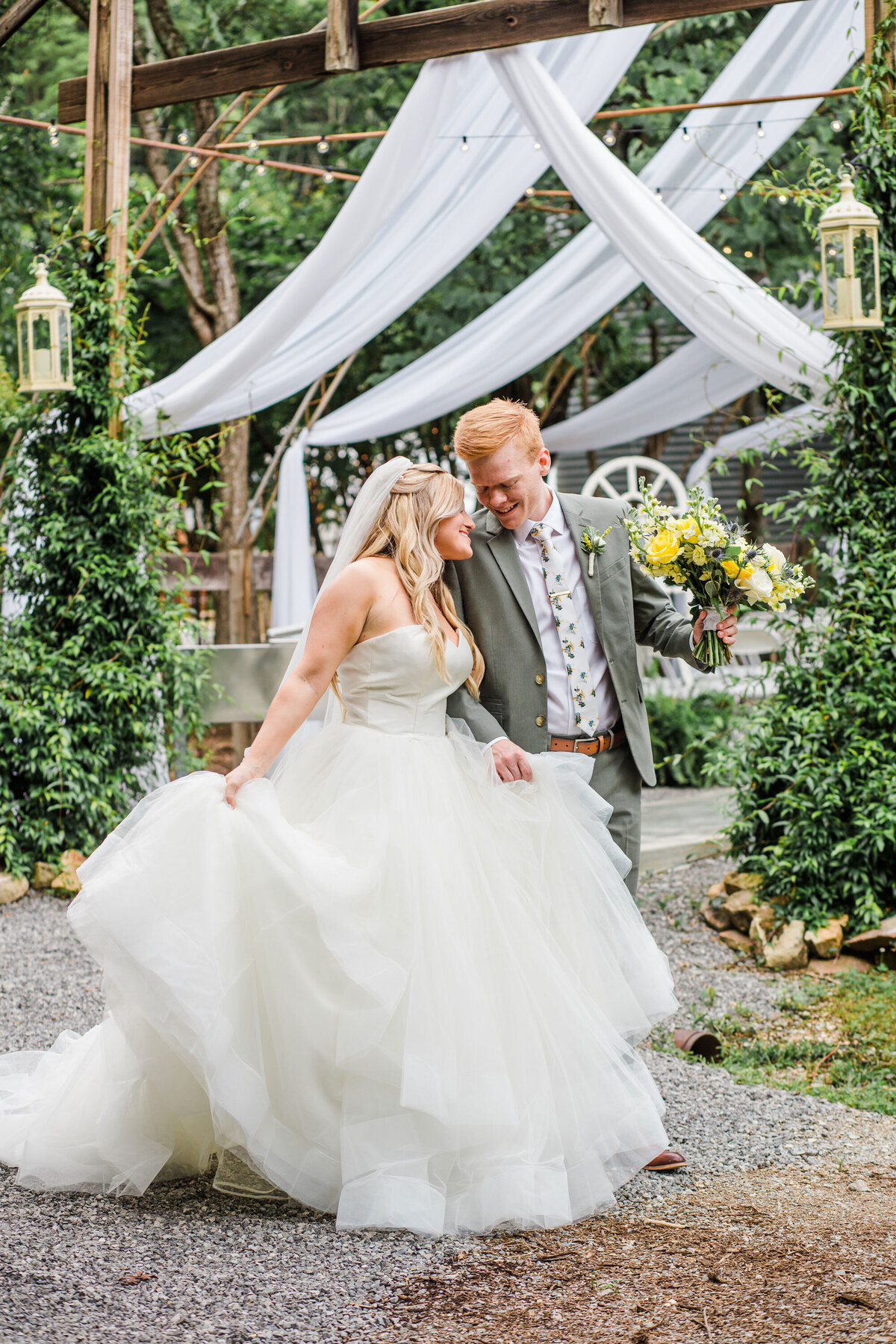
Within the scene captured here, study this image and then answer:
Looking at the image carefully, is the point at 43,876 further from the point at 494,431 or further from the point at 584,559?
the point at 494,431

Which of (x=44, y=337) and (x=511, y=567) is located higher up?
(x=44, y=337)

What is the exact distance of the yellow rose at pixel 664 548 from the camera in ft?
10.2

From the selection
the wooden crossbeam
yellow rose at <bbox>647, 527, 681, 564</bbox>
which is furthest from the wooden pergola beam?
yellow rose at <bbox>647, 527, 681, 564</bbox>

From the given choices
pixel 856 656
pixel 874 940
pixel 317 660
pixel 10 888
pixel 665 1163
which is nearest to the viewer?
pixel 317 660

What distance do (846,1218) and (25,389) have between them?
187 inches

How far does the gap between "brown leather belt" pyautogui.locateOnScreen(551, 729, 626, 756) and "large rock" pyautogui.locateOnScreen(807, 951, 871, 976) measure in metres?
2.00

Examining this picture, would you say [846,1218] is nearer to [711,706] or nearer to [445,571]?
[445,571]

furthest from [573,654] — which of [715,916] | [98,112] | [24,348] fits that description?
[98,112]

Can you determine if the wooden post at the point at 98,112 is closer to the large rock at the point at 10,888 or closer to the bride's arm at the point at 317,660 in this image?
the large rock at the point at 10,888

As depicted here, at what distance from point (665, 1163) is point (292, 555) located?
20.3ft

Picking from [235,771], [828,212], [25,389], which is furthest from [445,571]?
[25,389]

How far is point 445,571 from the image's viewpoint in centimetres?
339

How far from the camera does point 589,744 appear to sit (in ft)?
11.1

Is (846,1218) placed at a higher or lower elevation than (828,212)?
lower
